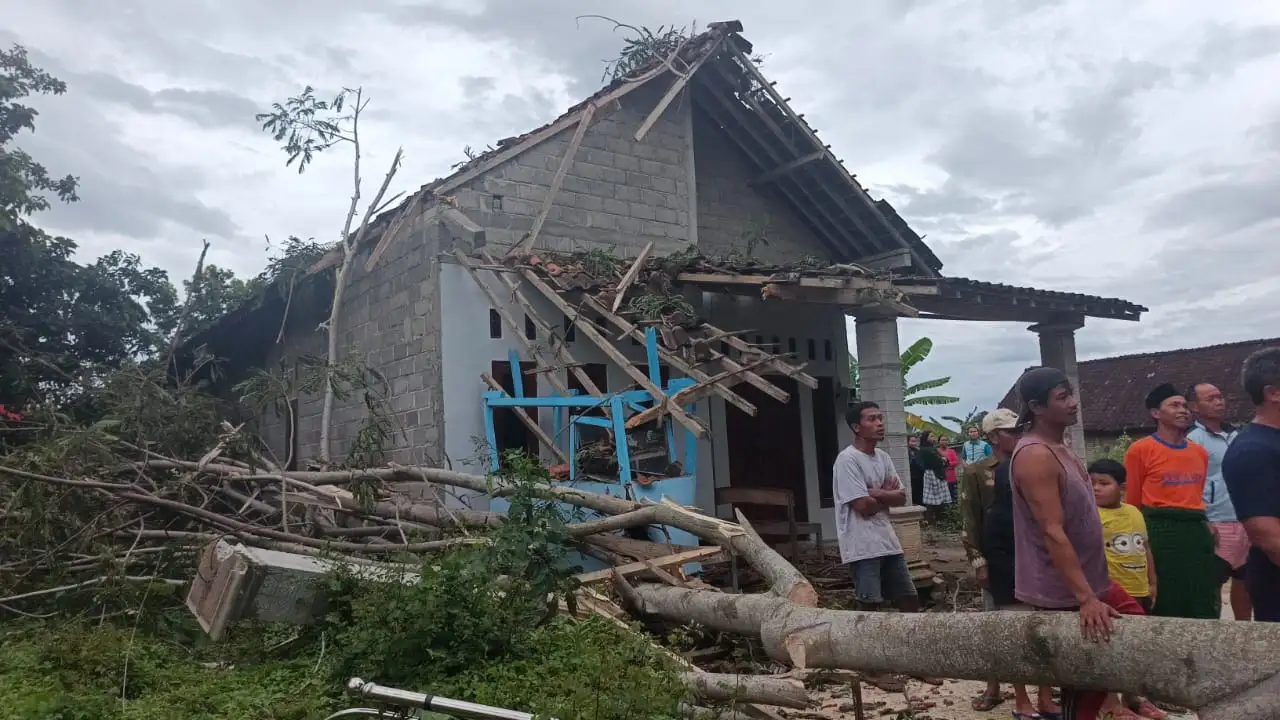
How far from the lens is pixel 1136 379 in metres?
25.6

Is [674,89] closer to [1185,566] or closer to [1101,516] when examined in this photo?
[1101,516]

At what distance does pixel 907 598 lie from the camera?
16.1ft

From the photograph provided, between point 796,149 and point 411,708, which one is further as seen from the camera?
point 796,149

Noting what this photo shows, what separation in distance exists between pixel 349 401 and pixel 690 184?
4.35 m

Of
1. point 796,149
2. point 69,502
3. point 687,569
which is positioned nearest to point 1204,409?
point 687,569

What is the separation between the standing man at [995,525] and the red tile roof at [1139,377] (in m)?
21.2

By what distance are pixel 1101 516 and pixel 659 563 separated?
102 inches

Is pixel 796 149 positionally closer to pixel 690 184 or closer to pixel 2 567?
pixel 690 184

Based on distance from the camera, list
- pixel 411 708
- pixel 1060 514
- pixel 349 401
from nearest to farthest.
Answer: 1. pixel 1060 514
2. pixel 411 708
3. pixel 349 401

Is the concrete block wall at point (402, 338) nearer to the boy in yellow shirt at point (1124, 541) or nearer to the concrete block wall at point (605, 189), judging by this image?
the concrete block wall at point (605, 189)

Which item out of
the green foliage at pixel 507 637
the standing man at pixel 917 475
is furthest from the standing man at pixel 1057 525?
the standing man at pixel 917 475

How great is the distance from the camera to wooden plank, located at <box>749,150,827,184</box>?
9.91m

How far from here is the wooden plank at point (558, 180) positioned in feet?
27.8

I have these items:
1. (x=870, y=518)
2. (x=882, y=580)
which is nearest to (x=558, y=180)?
(x=870, y=518)
